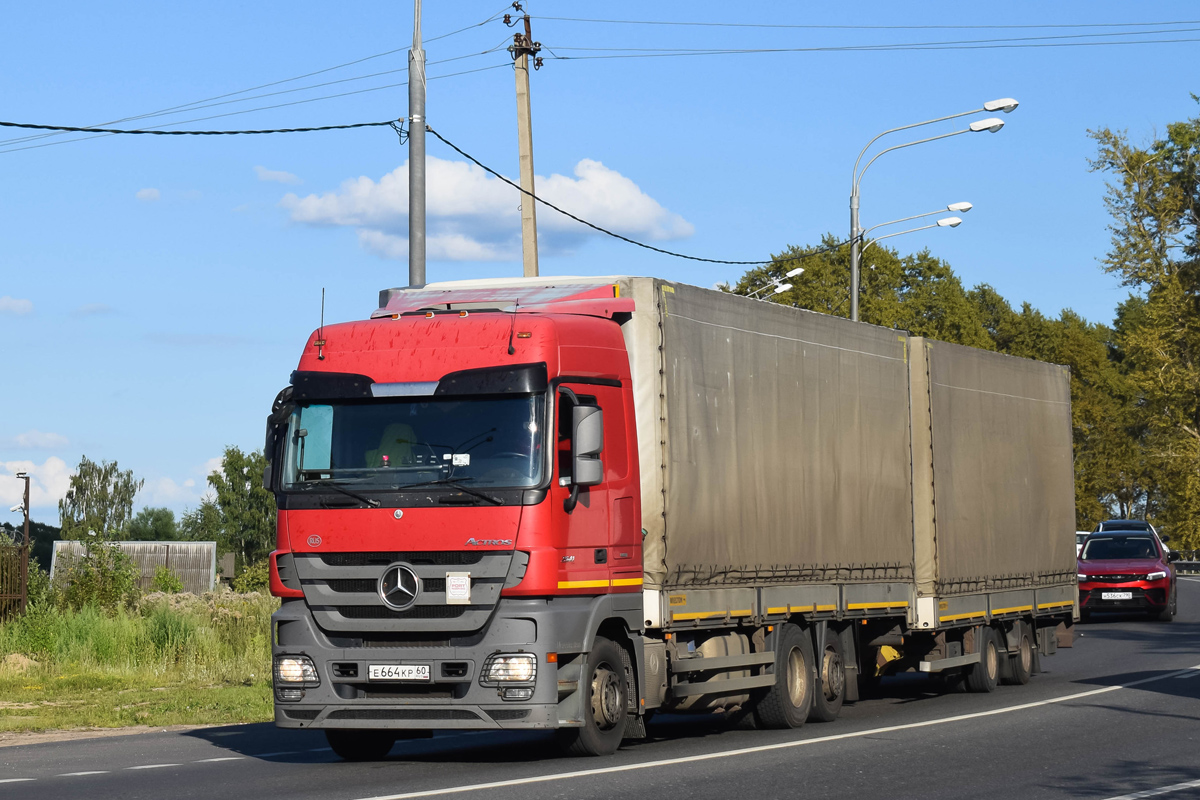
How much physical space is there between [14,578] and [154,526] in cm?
13546

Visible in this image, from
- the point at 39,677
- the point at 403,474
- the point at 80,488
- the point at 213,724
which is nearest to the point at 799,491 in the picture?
the point at 403,474

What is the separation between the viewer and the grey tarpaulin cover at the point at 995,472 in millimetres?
17312

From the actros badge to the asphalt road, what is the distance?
1.19m

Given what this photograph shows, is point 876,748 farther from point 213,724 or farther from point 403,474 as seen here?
point 213,724

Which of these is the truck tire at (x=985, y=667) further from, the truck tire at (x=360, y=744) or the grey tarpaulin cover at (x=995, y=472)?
the truck tire at (x=360, y=744)

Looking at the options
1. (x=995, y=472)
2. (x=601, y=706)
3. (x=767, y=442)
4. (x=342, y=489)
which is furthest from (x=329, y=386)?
(x=995, y=472)

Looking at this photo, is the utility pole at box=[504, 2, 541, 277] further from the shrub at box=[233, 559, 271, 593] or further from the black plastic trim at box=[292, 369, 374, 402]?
the shrub at box=[233, 559, 271, 593]

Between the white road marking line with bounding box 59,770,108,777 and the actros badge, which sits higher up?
the actros badge

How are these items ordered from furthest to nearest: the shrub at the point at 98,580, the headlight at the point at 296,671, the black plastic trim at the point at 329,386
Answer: the shrub at the point at 98,580 < the black plastic trim at the point at 329,386 < the headlight at the point at 296,671

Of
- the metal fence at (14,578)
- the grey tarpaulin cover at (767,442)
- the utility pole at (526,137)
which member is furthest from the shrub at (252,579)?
the grey tarpaulin cover at (767,442)

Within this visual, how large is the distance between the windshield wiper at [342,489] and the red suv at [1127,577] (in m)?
22.4

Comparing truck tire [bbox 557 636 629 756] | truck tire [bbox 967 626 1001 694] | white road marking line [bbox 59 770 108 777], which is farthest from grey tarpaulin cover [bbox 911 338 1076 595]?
white road marking line [bbox 59 770 108 777]

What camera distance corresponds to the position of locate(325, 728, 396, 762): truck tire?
40.7ft

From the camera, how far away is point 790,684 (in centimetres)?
1455
